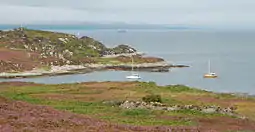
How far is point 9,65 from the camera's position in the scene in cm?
15212

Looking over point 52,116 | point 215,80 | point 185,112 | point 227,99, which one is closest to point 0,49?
point 215,80

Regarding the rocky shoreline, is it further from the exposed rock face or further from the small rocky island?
the exposed rock face

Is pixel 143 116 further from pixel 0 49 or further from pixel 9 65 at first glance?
pixel 0 49

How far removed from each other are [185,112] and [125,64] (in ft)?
440

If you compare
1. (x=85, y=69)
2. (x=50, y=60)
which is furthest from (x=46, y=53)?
(x=85, y=69)

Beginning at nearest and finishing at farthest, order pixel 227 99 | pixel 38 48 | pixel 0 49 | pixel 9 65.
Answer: pixel 227 99
pixel 9 65
pixel 0 49
pixel 38 48

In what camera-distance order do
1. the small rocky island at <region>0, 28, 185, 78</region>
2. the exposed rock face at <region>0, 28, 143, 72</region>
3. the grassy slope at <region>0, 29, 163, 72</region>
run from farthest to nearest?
the grassy slope at <region>0, 29, 163, 72</region>
the exposed rock face at <region>0, 28, 143, 72</region>
the small rocky island at <region>0, 28, 185, 78</region>

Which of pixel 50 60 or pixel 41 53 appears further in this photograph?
pixel 41 53

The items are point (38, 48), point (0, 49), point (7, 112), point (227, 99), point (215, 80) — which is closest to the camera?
point (7, 112)

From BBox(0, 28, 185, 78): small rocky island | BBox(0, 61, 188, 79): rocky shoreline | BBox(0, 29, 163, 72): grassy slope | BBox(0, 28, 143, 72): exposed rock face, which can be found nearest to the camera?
BBox(0, 61, 188, 79): rocky shoreline

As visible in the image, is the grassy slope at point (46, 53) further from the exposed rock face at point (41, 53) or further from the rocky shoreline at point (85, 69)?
the rocky shoreline at point (85, 69)

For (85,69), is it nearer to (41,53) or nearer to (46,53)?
(41,53)

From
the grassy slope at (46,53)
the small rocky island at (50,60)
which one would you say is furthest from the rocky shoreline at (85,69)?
the grassy slope at (46,53)

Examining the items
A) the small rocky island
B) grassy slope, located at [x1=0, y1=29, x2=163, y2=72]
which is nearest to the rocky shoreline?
the small rocky island
